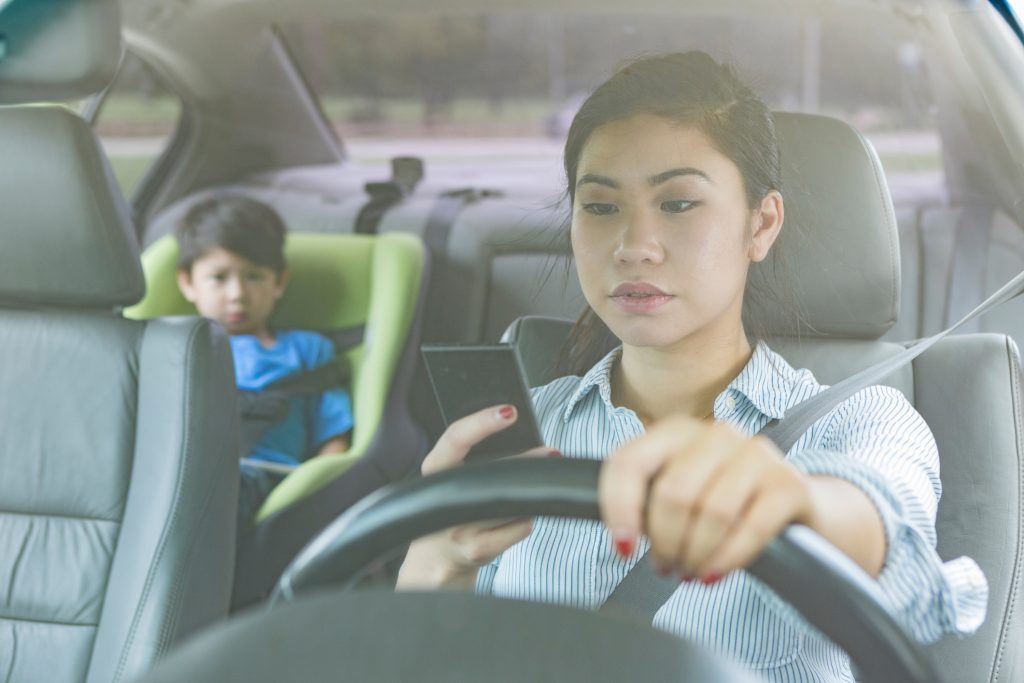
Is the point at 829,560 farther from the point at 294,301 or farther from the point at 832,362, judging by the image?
the point at 294,301

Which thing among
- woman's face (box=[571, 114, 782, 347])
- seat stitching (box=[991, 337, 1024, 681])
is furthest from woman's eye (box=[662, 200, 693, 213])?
seat stitching (box=[991, 337, 1024, 681])

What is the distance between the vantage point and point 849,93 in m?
0.92

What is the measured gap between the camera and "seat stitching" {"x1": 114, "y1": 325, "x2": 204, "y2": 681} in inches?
51.0

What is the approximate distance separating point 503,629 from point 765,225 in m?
0.41

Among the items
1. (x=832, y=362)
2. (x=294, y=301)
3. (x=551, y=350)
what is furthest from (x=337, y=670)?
(x=294, y=301)

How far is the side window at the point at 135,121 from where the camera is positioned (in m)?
1.56

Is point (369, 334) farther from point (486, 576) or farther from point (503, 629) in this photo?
point (503, 629)

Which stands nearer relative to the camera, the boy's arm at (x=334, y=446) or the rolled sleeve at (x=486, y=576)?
the rolled sleeve at (x=486, y=576)

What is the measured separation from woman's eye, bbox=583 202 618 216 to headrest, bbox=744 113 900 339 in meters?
0.13

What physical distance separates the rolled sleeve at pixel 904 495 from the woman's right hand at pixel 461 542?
184 millimetres

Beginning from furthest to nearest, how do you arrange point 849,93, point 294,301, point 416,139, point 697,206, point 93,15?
point 294,301
point 416,139
point 93,15
point 849,93
point 697,206

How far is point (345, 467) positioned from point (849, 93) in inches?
23.1

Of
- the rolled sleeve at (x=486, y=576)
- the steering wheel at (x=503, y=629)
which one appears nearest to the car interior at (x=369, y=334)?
the steering wheel at (x=503, y=629)

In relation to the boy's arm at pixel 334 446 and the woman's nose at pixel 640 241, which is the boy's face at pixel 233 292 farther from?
the woman's nose at pixel 640 241
